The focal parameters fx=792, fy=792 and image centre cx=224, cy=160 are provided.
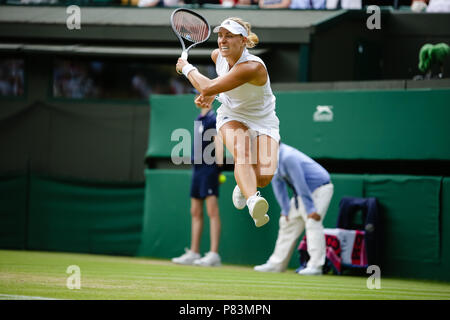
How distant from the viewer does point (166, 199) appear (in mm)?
11922

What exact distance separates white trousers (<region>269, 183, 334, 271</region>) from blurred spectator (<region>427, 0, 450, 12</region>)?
4.84 m

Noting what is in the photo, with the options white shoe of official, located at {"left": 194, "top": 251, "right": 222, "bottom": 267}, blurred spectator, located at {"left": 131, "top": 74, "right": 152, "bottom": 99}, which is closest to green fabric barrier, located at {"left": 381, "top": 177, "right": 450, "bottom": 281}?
white shoe of official, located at {"left": 194, "top": 251, "right": 222, "bottom": 267}

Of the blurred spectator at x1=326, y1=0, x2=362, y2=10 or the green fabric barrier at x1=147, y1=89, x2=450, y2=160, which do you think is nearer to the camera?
the green fabric barrier at x1=147, y1=89, x2=450, y2=160

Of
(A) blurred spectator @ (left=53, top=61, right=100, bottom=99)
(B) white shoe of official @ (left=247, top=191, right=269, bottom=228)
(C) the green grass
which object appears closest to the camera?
A: (C) the green grass

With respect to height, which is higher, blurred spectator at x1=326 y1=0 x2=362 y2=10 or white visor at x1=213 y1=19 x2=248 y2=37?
blurred spectator at x1=326 y1=0 x2=362 y2=10

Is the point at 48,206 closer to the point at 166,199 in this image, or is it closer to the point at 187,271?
the point at 166,199

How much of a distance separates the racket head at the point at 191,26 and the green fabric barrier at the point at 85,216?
5782 millimetres

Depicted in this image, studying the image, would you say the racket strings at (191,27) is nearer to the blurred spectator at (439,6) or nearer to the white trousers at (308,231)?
the white trousers at (308,231)

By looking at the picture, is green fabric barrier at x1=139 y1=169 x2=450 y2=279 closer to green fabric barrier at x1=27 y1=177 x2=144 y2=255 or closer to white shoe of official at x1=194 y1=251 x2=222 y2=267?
green fabric barrier at x1=27 y1=177 x2=144 y2=255

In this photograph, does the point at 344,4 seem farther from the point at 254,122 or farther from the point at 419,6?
the point at 254,122

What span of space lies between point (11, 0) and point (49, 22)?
1445 millimetres

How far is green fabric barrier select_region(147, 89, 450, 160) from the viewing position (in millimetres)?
9523

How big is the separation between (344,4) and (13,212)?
6.39 meters

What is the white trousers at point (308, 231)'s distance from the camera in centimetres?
912
